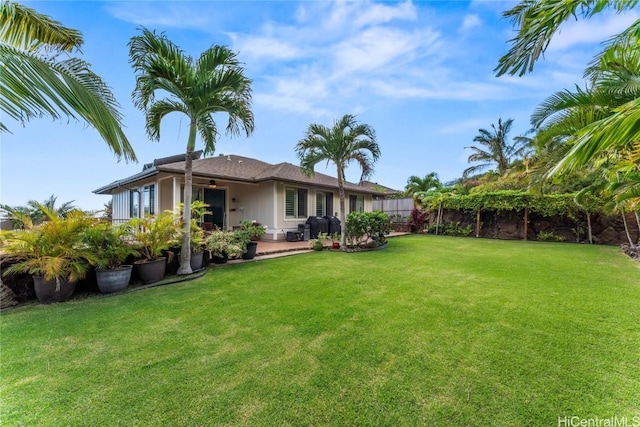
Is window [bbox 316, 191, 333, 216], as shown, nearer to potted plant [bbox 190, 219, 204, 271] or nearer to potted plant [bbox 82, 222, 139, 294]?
potted plant [bbox 190, 219, 204, 271]

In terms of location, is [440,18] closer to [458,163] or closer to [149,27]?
[149,27]

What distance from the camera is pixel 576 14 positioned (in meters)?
3.21

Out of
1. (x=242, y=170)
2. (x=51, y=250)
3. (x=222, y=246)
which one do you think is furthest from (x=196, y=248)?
(x=242, y=170)

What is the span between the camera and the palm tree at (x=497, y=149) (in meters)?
20.4

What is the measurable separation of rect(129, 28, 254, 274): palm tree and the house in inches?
157

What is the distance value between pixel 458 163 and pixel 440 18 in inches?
732

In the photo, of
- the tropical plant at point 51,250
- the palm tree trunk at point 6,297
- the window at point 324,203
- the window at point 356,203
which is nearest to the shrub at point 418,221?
the window at point 356,203

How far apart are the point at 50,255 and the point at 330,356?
17.2 feet

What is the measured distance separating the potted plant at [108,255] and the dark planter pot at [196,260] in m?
1.35

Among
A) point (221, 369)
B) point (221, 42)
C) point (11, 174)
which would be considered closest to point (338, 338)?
point (221, 369)

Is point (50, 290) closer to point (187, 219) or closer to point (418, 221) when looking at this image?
point (187, 219)

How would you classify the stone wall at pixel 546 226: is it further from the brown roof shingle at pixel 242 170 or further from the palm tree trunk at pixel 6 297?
the palm tree trunk at pixel 6 297

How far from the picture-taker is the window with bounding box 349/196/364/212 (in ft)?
53.3

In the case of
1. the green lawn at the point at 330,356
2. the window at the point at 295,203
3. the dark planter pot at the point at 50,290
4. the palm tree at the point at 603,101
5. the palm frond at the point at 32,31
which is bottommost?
the green lawn at the point at 330,356
